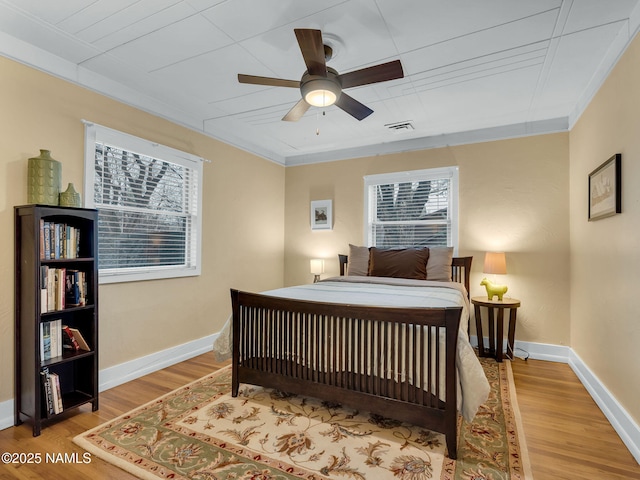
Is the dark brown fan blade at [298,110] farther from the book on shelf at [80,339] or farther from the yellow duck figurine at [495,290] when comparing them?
the yellow duck figurine at [495,290]

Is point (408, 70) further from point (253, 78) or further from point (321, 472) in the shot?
point (321, 472)

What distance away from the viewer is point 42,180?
7.41 ft

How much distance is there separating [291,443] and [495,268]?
267cm

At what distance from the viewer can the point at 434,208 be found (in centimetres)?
421

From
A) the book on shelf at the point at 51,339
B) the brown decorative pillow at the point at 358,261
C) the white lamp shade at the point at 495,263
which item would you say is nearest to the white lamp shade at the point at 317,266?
the brown decorative pillow at the point at 358,261

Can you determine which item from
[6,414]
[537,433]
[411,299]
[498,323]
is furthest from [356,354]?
[6,414]

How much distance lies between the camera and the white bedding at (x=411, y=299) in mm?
1923

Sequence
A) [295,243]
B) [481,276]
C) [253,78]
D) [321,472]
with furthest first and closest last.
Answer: [295,243], [481,276], [253,78], [321,472]

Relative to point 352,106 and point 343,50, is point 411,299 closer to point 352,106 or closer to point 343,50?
point 352,106

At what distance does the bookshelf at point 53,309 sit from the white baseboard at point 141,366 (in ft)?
0.21

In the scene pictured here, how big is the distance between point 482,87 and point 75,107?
3.33 metres

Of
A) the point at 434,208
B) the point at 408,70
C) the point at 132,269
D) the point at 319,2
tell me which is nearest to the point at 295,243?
the point at 434,208

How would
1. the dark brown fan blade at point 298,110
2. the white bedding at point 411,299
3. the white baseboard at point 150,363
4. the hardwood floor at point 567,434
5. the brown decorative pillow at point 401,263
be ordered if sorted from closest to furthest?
the hardwood floor at point 567,434 → the white bedding at point 411,299 → the dark brown fan blade at point 298,110 → the white baseboard at point 150,363 → the brown decorative pillow at point 401,263

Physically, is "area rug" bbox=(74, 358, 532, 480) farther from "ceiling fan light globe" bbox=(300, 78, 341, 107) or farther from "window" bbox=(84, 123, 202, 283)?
"ceiling fan light globe" bbox=(300, 78, 341, 107)
